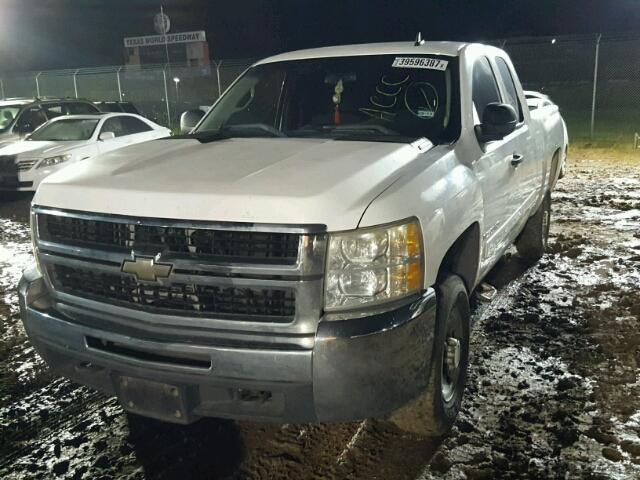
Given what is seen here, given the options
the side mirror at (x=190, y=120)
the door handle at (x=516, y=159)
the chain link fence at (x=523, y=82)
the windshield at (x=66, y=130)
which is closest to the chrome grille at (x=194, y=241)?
the side mirror at (x=190, y=120)

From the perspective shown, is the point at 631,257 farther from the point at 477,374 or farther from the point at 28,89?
the point at 28,89

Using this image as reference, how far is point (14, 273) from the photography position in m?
6.29

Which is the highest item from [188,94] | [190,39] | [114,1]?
[114,1]

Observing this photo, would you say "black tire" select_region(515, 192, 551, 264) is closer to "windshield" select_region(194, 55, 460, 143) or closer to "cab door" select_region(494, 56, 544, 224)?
"cab door" select_region(494, 56, 544, 224)

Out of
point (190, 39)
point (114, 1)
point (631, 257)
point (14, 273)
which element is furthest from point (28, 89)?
point (631, 257)

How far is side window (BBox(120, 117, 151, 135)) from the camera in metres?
11.8

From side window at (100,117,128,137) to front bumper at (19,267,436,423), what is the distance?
9243mm

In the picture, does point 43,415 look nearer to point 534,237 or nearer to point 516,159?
point 516,159

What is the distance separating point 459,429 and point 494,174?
5.02ft

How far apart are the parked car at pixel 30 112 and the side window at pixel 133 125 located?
7.01 feet

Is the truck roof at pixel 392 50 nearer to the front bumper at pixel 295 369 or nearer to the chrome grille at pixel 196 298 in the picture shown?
the front bumper at pixel 295 369

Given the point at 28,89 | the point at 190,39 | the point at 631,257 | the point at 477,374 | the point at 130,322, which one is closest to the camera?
the point at 130,322

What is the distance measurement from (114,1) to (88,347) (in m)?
42.2

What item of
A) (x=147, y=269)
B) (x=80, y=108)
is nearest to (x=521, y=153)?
(x=147, y=269)
